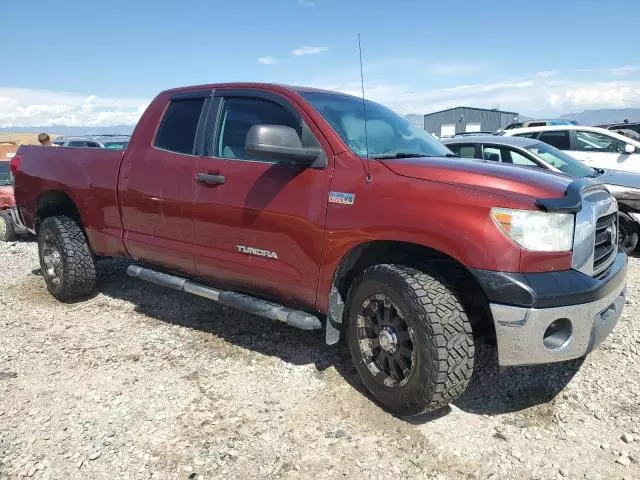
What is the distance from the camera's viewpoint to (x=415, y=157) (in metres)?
3.26

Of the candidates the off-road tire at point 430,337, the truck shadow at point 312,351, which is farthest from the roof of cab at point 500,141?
the off-road tire at point 430,337

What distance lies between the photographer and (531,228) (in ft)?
8.24

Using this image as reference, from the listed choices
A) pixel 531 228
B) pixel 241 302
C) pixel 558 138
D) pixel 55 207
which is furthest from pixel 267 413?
pixel 558 138

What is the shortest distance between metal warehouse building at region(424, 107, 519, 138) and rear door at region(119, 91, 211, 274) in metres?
41.1

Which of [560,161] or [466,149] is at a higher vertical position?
[466,149]

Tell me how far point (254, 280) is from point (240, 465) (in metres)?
1.29

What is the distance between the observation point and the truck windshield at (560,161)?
689 centimetres

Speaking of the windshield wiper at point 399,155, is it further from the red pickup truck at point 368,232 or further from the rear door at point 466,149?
the rear door at point 466,149

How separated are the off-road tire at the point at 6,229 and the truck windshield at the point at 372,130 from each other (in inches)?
277

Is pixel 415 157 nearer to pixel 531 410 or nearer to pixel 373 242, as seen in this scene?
pixel 373 242

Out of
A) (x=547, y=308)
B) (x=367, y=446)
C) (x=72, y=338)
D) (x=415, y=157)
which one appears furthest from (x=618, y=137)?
(x=72, y=338)

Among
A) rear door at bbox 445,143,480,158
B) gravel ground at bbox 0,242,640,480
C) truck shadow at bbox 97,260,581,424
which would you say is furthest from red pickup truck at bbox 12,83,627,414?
rear door at bbox 445,143,480,158

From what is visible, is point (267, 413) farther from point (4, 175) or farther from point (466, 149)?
point (4, 175)

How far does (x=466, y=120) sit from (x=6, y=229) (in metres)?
41.4
